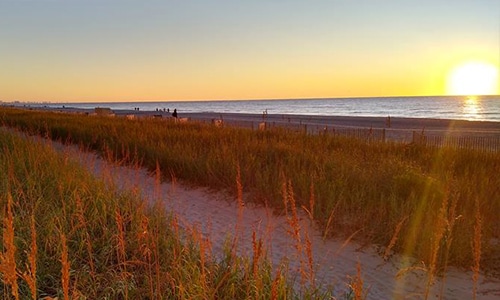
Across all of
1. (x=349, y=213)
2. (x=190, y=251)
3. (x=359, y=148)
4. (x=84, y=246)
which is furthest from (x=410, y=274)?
(x=359, y=148)

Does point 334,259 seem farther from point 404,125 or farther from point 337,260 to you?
point 404,125

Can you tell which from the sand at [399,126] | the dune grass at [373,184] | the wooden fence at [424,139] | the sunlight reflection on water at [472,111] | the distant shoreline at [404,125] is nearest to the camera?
the dune grass at [373,184]

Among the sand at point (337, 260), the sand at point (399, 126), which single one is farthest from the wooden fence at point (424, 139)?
the sand at point (337, 260)

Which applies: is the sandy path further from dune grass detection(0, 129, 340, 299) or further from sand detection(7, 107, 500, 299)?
dune grass detection(0, 129, 340, 299)

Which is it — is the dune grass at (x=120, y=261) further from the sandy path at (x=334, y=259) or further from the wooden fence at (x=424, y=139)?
the wooden fence at (x=424, y=139)

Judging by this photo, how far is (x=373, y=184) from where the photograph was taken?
634 cm

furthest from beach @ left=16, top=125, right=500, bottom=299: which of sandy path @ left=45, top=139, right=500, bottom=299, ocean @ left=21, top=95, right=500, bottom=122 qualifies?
ocean @ left=21, top=95, right=500, bottom=122

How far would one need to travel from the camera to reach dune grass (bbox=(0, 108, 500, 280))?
4.50 meters

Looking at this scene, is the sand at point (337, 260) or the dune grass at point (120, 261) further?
the sand at point (337, 260)

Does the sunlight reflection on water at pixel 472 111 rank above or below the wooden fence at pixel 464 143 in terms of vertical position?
below

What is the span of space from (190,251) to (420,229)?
2.83 m

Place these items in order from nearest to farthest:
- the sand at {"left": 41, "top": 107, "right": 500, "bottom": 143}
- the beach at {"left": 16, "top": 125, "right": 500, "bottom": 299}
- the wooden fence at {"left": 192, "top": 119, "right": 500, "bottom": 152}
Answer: the beach at {"left": 16, "top": 125, "right": 500, "bottom": 299} < the wooden fence at {"left": 192, "top": 119, "right": 500, "bottom": 152} < the sand at {"left": 41, "top": 107, "right": 500, "bottom": 143}

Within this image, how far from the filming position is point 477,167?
7648mm

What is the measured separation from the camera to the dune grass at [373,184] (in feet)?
14.8
